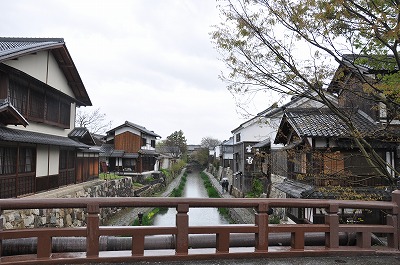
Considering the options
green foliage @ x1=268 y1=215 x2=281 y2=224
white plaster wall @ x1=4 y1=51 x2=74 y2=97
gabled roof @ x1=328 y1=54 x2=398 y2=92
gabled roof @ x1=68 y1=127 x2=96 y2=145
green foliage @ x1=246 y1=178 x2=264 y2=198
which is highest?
white plaster wall @ x1=4 y1=51 x2=74 y2=97

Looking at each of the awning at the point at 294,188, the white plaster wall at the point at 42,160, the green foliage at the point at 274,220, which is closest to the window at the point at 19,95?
the white plaster wall at the point at 42,160

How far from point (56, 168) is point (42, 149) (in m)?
2.17

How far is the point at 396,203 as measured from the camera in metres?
5.46

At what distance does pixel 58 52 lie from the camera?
18.5 metres

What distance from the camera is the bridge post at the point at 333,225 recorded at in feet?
17.0

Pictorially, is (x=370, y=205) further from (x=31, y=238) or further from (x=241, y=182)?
(x=241, y=182)

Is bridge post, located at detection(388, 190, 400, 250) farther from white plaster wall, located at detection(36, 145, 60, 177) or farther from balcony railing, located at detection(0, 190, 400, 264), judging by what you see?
Result: white plaster wall, located at detection(36, 145, 60, 177)

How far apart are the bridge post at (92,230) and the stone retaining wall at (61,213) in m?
2.46

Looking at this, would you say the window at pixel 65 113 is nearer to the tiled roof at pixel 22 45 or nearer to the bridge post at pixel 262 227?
the tiled roof at pixel 22 45

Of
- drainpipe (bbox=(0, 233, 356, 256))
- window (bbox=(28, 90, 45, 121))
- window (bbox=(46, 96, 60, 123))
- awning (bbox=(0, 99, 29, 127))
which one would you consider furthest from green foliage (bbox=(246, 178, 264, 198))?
drainpipe (bbox=(0, 233, 356, 256))

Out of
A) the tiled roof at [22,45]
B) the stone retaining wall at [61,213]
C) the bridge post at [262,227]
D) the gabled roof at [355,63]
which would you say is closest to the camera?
the bridge post at [262,227]

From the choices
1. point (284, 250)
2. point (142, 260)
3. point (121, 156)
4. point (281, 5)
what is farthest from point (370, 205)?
point (121, 156)

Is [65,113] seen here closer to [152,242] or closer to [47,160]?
[47,160]

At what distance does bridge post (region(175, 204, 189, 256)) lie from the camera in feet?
15.5
